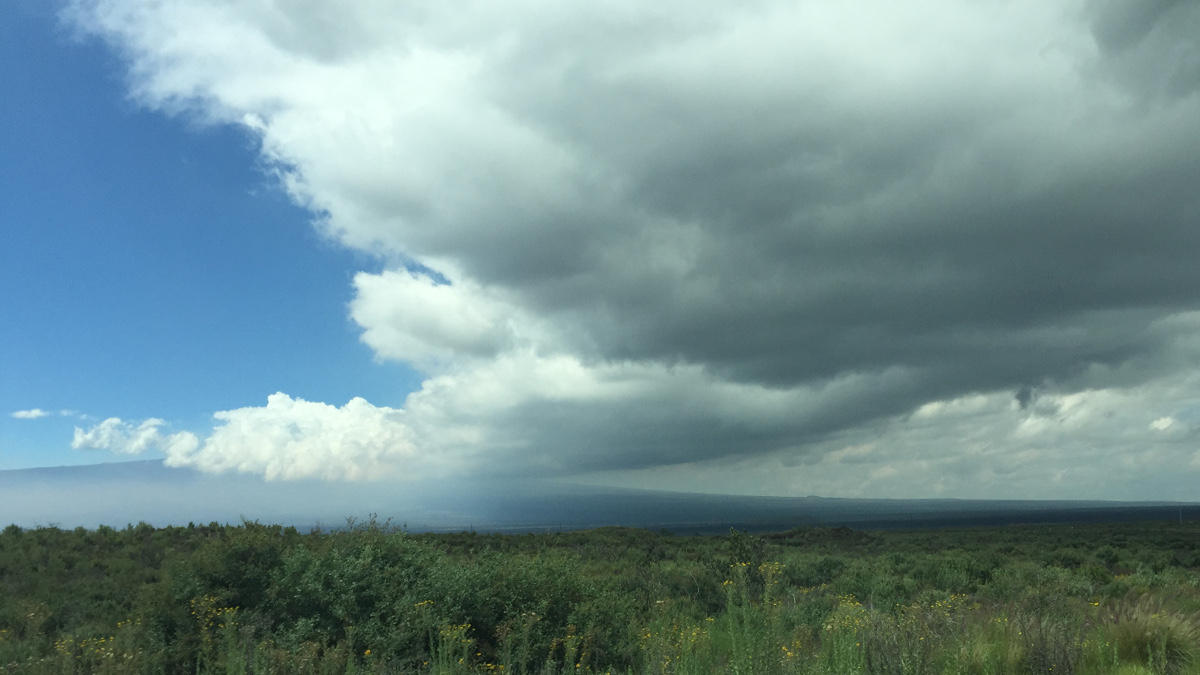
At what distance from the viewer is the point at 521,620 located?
36.1ft

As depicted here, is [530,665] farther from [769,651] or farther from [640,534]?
[640,534]

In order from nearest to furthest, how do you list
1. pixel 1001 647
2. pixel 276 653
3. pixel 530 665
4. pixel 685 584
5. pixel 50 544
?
pixel 1001 647
pixel 276 653
pixel 530 665
pixel 685 584
pixel 50 544

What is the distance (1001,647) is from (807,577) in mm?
18226

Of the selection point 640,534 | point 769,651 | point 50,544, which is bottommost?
point 640,534

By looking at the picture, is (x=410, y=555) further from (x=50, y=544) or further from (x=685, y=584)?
(x=50, y=544)

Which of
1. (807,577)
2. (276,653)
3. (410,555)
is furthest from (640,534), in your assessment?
(276,653)

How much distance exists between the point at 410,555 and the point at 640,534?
125 ft

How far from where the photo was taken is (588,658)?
11109 mm

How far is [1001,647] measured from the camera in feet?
26.9

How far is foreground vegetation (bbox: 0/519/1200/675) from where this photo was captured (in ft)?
26.1

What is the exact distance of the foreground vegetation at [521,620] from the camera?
7949 millimetres

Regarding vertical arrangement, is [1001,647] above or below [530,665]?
above

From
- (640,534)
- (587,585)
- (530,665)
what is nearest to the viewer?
(530,665)

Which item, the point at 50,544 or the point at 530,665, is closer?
the point at 530,665
